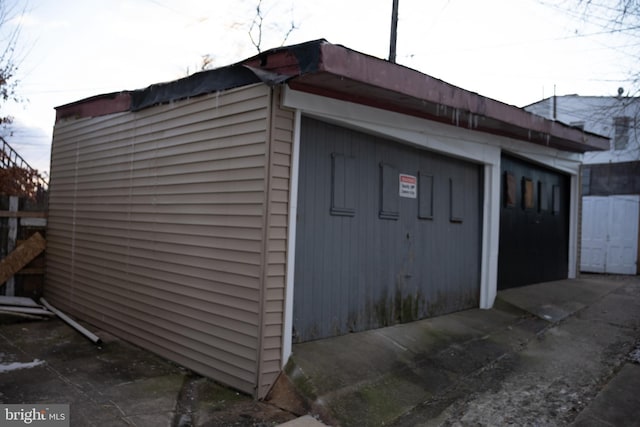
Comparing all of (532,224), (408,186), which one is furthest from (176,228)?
(532,224)

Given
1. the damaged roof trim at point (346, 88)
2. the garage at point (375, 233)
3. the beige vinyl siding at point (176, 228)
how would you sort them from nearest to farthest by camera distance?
the damaged roof trim at point (346, 88), the beige vinyl siding at point (176, 228), the garage at point (375, 233)

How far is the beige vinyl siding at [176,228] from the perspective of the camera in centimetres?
456

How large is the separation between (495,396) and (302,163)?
2.94 m

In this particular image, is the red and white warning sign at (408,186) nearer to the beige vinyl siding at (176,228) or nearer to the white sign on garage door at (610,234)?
the beige vinyl siding at (176,228)

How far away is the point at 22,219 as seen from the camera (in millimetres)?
7660

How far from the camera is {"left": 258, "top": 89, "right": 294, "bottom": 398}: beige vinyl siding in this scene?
439 cm

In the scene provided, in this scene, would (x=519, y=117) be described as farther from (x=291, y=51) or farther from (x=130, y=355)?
(x=130, y=355)

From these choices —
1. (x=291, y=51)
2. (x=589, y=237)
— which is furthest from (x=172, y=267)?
(x=589, y=237)

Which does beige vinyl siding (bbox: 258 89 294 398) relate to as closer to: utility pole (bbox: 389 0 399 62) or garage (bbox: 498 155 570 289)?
garage (bbox: 498 155 570 289)

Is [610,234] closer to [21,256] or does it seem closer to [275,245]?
[275,245]

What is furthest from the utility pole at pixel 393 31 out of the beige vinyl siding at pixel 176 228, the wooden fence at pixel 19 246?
the wooden fence at pixel 19 246
